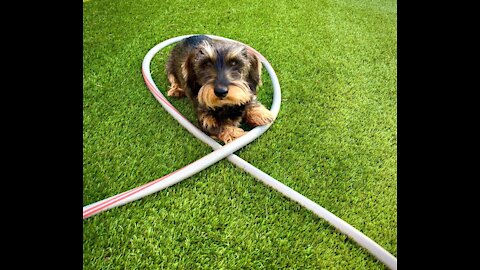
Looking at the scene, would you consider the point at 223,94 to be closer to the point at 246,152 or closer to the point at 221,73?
the point at 221,73

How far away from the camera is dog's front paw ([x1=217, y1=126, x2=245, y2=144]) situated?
349 cm

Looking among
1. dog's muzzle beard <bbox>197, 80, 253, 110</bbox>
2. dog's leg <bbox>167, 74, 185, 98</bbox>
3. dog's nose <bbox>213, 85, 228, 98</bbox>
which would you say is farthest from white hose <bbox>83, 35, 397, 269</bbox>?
dog's nose <bbox>213, 85, 228, 98</bbox>

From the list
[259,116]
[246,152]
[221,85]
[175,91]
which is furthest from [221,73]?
[175,91]

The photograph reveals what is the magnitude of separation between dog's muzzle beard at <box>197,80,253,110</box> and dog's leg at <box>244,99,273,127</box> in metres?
0.35

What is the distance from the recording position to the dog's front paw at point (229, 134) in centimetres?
349

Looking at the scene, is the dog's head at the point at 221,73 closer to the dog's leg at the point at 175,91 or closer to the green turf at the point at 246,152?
the green turf at the point at 246,152

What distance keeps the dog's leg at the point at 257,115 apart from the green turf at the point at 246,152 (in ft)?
0.48

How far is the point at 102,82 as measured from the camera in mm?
4074

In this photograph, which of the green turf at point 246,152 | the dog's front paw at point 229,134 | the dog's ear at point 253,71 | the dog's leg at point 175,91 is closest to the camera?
the green turf at point 246,152

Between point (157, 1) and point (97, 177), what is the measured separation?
3.77m

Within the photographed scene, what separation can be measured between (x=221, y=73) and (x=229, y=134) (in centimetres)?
62

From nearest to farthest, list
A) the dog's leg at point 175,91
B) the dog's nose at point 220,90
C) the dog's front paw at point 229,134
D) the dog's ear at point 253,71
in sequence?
the dog's nose at point 220,90 < the dog's front paw at point 229,134 < the dog's ear at point 253,71 < the dog's leg at point 175,91

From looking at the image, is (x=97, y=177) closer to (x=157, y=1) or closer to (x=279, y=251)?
(x=279, y=251)

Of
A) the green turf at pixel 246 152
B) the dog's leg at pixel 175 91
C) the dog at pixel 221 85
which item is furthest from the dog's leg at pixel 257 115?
the dog's leg at pixel 175 91
